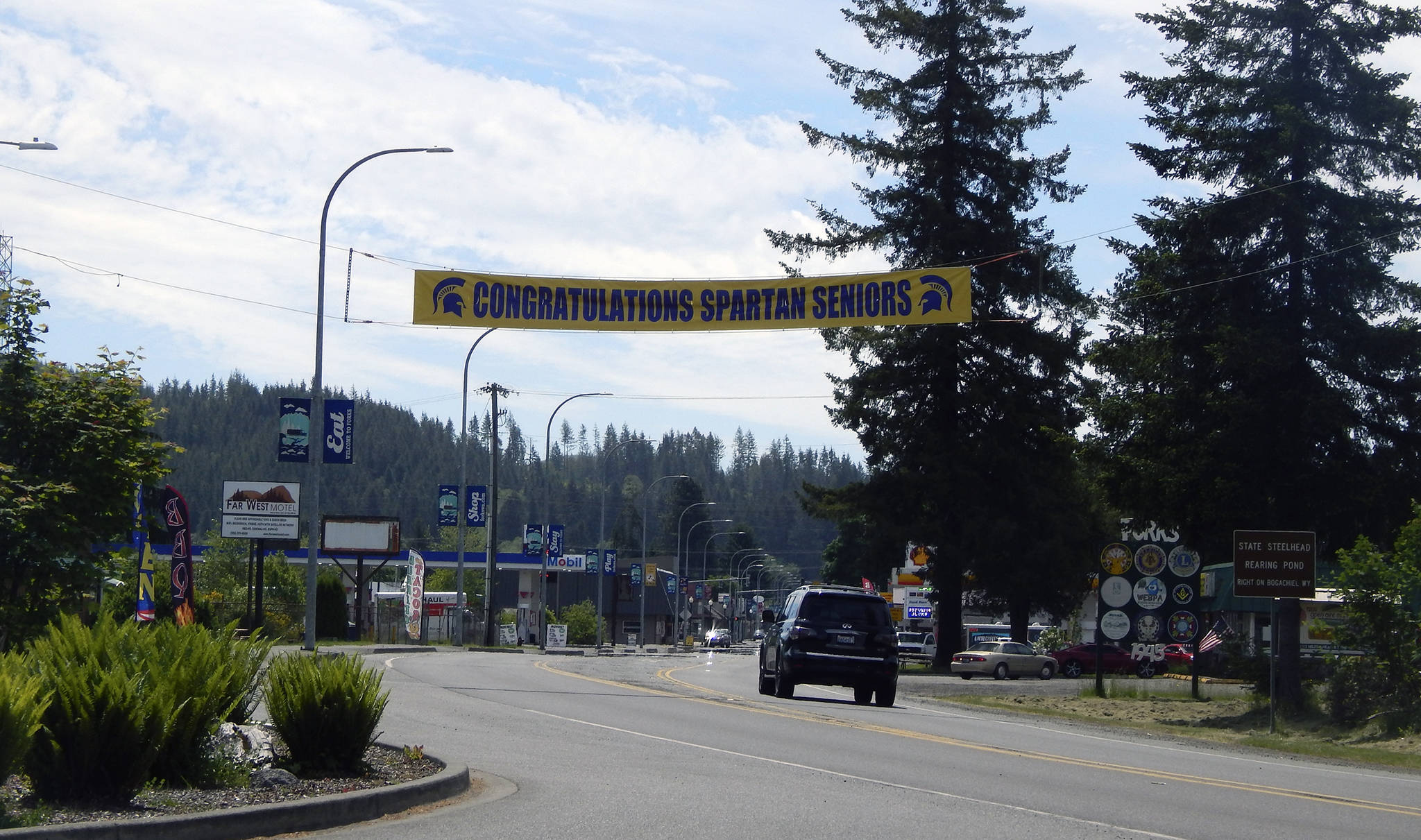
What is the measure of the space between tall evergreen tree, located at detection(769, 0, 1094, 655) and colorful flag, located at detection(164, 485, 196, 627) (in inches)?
1027

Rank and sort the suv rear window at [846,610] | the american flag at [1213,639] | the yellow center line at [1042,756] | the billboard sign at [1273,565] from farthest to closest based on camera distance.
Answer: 1. the american flag at [1213,639]
2. the suv rear window at [846,610]
3. the billboard sign at [1273,565]
4. the yellow center line at [1042,756]

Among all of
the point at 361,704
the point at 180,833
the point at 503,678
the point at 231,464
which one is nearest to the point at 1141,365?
the point at 503,678

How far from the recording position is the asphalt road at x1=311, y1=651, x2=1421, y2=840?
10.1m

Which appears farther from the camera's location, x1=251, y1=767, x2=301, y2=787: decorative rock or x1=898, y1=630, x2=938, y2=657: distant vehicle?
x1=898, y1=630, x2=938, y2=657: distant vehicle

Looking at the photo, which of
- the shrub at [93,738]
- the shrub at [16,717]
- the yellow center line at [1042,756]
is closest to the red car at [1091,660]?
the yellow center line at [1042,756]

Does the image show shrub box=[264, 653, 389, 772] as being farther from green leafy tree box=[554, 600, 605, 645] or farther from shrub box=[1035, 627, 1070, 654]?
green leafy tree box=[554, 600, 605, 645]

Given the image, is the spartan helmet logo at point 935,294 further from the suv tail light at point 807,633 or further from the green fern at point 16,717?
the green fern at point 16,717

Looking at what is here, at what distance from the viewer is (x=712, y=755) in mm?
14648

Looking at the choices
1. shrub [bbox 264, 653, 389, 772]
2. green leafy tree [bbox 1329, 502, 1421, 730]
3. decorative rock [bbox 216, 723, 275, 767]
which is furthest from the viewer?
green leafy tree [bbox 1329, 502, 1421, 730]

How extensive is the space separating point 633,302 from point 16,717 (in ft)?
62.3

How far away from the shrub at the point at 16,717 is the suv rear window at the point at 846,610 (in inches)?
673

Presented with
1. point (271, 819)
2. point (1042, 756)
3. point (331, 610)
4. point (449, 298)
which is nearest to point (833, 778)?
point (1042, 756)

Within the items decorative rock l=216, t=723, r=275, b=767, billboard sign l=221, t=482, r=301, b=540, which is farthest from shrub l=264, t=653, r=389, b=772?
billboard sign l=221, t=482, r=301, b=540

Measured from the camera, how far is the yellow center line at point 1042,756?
12.9m
